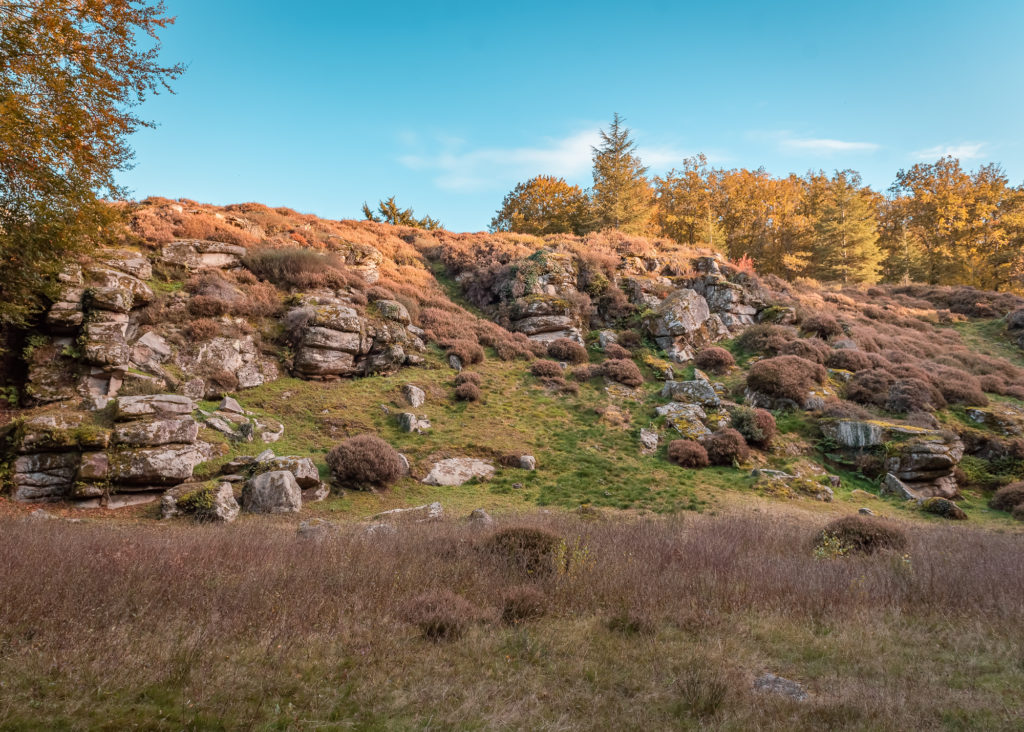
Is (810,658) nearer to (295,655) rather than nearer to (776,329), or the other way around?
(295,655)

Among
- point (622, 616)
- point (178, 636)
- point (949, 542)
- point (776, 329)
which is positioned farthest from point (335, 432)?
point (776, 329)

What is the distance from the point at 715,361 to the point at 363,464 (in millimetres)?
17730

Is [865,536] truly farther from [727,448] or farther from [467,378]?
[467,378]

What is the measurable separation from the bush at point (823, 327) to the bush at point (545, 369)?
15.3m

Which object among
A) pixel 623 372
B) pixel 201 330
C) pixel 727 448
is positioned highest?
pixel 201 330

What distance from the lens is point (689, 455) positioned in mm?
15539

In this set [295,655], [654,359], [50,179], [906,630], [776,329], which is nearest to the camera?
[295,655]

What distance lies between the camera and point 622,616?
5.58 meters

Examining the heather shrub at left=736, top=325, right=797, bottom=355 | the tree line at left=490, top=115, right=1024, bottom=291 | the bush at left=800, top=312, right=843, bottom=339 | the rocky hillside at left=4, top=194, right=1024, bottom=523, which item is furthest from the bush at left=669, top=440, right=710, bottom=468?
the tree line at left=490, top=115, right=1024, bottom=291

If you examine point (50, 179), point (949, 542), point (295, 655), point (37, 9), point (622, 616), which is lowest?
point (949, 542)

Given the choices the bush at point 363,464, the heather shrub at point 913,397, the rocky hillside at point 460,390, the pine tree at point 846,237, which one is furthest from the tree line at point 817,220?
the bush at point 363,464

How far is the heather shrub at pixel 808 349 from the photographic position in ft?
73.4

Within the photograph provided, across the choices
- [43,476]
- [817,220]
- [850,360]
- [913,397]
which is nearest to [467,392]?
[43,476]

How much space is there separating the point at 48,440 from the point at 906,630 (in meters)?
15.7
